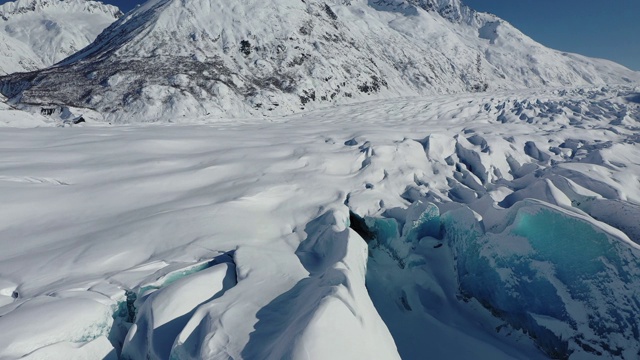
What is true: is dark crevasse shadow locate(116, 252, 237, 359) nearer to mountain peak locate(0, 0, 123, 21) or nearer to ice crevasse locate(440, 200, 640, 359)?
ice crevasse locate(440, 200, 640, 359)

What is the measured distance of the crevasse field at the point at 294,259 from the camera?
2791 mm

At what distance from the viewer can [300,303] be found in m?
3.04

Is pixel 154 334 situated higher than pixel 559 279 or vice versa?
pixel 559 279

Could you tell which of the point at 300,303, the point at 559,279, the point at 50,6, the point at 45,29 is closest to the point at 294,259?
the point at 300,303

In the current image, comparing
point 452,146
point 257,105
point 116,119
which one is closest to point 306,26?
point 257,105

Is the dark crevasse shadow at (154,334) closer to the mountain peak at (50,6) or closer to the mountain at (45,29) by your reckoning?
the mountain at (45,29)

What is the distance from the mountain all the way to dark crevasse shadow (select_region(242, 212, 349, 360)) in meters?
99.3

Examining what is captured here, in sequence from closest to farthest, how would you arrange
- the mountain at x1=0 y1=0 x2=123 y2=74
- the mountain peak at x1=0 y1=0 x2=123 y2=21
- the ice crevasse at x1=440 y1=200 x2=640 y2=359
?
the ice crevasse at x1=440 y1=200 x2=640 y2=359, the mountain at x1=0 y1=0 x2=123 y2=74, the mountain peak at x1=0 y1=0 x2=123 y2=21

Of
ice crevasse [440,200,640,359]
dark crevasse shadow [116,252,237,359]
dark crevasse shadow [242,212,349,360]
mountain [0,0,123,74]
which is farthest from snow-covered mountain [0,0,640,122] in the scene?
mountain [0,0,123,74]

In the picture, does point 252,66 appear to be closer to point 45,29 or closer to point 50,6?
point 45,29

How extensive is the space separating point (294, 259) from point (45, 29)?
6000 inches

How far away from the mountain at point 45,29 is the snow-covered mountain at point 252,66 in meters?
65.0

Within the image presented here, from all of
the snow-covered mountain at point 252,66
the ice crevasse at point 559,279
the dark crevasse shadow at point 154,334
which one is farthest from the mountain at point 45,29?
the ice crevasse at point 559,279

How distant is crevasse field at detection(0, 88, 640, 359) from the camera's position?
2.79m
